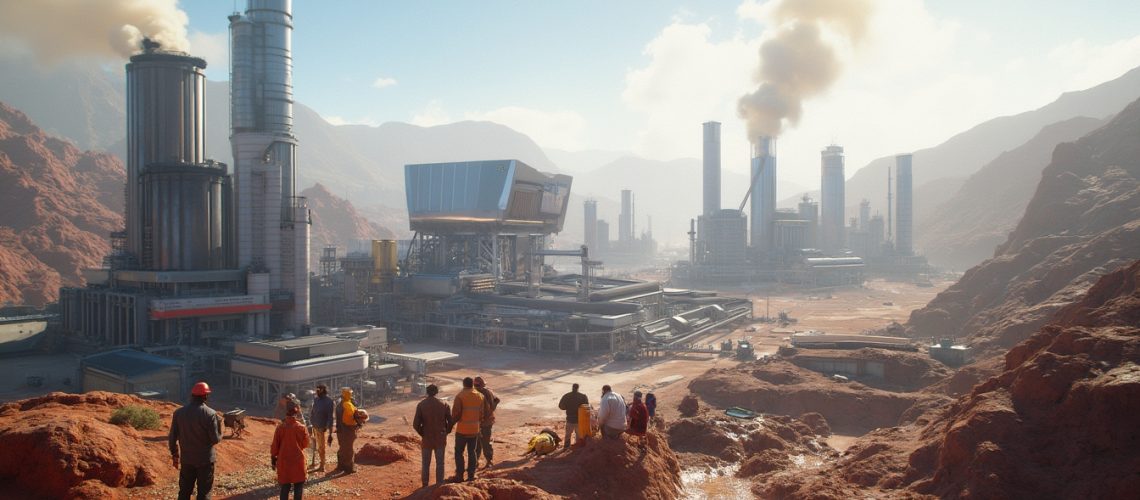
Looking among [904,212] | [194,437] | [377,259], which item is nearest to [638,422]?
[194,437]

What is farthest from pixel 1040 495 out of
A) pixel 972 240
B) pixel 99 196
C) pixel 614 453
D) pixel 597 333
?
pixel 972 240

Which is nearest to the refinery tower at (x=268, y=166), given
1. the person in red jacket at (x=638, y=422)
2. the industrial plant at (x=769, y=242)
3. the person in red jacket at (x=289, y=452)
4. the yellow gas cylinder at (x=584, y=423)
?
the yellow gas cylinder at (x=584, y=423)

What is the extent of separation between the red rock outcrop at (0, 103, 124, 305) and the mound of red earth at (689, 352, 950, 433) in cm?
7448

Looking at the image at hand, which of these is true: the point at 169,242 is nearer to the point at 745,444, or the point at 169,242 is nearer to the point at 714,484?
the point at 745,444

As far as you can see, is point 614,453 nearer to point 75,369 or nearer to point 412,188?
point 75,369

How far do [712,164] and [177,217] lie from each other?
10685cm

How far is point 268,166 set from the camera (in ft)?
159

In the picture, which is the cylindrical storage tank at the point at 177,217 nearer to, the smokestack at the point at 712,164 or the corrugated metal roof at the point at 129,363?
the corrugated metal roof at the point at 129,363

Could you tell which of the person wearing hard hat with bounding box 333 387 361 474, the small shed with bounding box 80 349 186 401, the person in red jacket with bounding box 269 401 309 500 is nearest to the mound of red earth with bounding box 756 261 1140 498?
the person wearing hard hat with bounding box 333 387 361 474

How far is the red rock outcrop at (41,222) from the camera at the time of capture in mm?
78250

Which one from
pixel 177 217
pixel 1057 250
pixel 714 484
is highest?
pixel 177 217

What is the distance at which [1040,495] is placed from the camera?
49.0ft

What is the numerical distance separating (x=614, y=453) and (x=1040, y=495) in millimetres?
8896

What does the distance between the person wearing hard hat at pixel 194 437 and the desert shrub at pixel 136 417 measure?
6.81 metres
